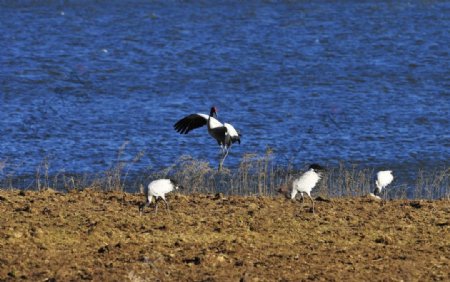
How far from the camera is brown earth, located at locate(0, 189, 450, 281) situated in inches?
404

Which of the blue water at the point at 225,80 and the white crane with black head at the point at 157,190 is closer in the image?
the white crane with black head at the point at 157,190

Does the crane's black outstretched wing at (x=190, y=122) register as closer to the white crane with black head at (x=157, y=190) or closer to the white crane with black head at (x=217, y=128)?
the white crane with black head at (x=217, y=128)

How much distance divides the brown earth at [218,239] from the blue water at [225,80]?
6.29 metres

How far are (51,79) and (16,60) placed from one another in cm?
394

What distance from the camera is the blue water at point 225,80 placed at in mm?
23219

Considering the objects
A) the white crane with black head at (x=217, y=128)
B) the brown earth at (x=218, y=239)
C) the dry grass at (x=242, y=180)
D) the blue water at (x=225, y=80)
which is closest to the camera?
the brown earth at (x=218, y=239)

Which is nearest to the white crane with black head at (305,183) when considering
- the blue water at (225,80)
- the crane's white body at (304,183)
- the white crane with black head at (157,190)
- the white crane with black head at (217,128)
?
the crane's white body at (304,183)

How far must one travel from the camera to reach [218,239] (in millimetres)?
11945

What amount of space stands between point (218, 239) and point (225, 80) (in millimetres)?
20778

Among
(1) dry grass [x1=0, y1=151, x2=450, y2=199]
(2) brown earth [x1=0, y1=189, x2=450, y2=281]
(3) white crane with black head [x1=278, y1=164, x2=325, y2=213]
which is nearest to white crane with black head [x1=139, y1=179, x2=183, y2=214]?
(2) brown earth [x1=0, y1=189, x2=450, y2=281]

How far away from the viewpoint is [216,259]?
1062 cm

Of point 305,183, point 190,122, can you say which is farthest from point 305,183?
point 190,122

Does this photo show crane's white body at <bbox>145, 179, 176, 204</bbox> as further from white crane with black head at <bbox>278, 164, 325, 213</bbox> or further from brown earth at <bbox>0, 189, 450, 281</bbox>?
white crane with black head at <bbox>278, 164, 325, 213</bbox>

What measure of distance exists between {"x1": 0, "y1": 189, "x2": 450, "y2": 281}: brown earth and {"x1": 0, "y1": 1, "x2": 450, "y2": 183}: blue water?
6.29 m
